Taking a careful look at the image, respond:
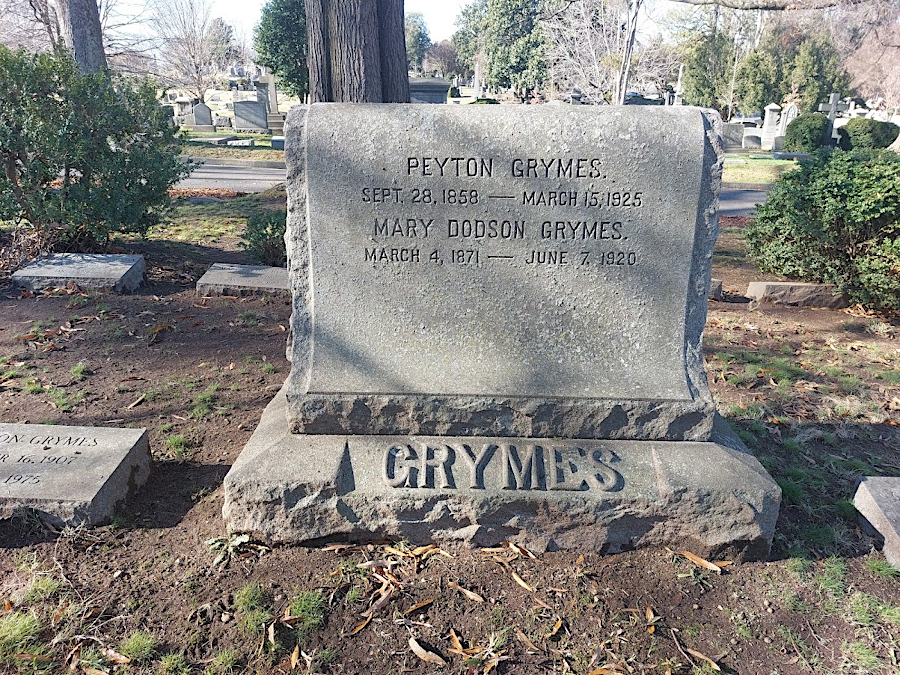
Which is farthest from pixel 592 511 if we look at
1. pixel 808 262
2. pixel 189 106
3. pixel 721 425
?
pixel 189 106

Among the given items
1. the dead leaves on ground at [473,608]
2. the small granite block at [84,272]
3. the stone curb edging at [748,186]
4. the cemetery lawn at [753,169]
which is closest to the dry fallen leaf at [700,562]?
the dead leaves on ground at [473,608]

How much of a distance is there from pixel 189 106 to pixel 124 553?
36.0 m

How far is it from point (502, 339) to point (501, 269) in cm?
34

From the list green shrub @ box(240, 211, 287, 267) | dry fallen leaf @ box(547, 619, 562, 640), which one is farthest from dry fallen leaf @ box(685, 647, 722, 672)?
green shrub @ box(240, 211, 287, 267)

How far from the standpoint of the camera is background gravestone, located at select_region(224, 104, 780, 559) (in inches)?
110

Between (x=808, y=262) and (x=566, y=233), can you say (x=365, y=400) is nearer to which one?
(x=566, y=233)

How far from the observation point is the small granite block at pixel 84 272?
238 inches

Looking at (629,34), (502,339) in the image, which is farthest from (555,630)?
(629,34)

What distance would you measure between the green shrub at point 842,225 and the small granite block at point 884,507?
3.66 meters

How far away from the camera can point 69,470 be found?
2.97 meters

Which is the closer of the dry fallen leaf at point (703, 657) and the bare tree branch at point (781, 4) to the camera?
the dry fallen leaf at point (703, 657)

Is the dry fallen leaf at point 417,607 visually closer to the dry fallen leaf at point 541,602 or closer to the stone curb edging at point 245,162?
the dry fallen leaf at point 541,602

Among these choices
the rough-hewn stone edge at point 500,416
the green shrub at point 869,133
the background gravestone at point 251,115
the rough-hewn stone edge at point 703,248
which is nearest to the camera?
the rough-hewn stone edge at point 703,248

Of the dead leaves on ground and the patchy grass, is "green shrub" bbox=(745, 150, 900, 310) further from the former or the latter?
the patchy grass
